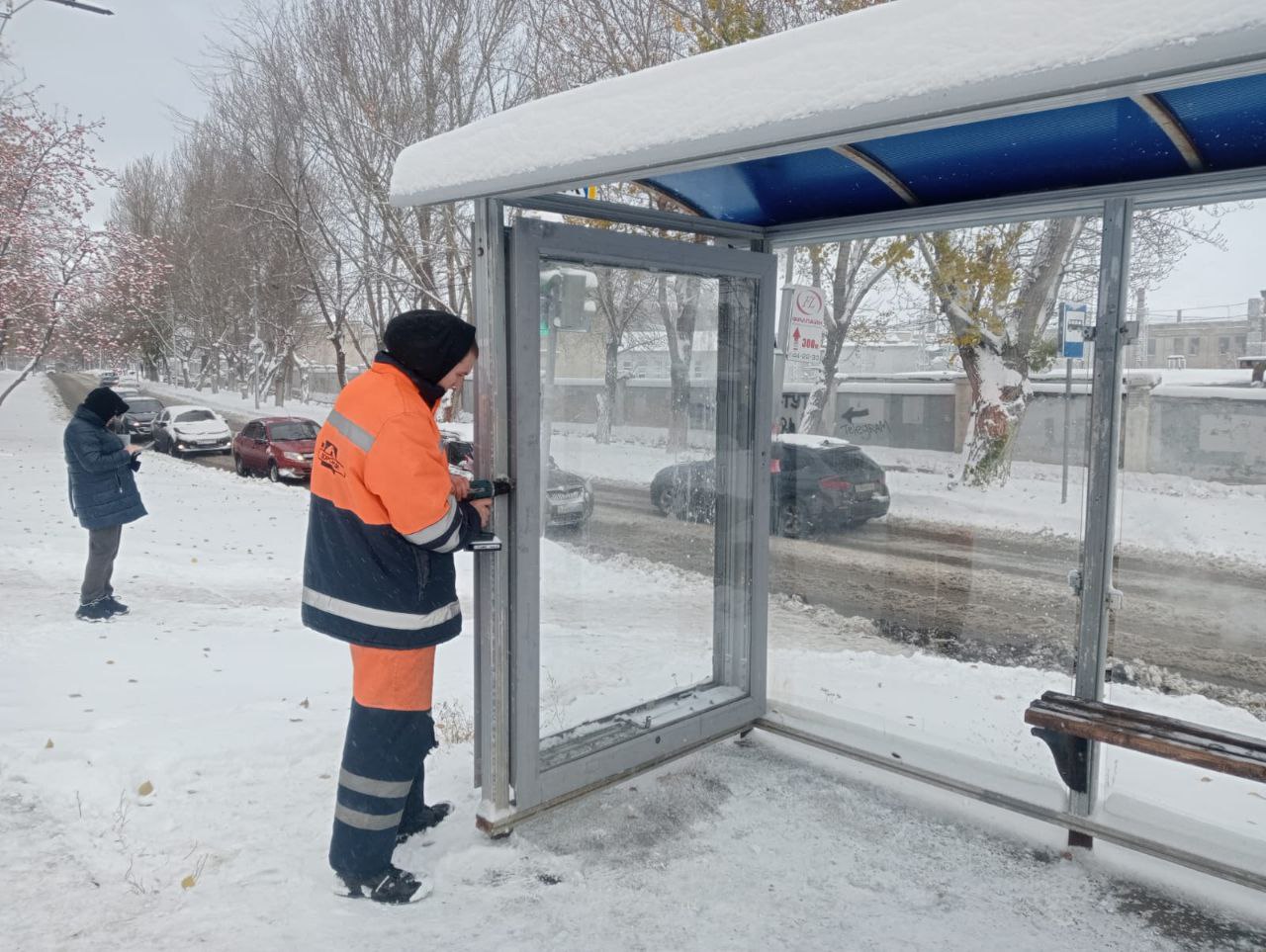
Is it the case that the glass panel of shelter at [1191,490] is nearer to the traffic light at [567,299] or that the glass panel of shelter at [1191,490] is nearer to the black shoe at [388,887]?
the traffic light at [567,299]

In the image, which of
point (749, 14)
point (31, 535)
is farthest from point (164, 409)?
point (749, 14)

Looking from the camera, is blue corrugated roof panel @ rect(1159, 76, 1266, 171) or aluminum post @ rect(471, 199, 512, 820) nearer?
blue corrugated roof panel @ rect(1159, 76, 1266, 171)

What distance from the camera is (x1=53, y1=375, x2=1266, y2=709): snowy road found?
3.92m

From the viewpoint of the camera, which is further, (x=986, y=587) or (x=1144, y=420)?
(x=986, y=587)

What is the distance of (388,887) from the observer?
2.99 meters

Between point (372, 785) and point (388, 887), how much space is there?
33 centimetres

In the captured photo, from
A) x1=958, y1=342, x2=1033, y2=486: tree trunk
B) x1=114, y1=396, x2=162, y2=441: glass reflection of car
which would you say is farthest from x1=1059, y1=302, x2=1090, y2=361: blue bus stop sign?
x1=114, y1=396, x2=162, y2=441: glass reflection of car

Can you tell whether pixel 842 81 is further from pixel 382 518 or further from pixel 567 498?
pixel 567 498

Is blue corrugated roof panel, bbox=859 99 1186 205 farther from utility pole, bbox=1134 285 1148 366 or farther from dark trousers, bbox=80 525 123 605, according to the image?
dark trousers, bbox=80 525 123 605

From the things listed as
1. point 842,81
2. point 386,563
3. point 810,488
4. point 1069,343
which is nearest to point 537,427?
point 386,563

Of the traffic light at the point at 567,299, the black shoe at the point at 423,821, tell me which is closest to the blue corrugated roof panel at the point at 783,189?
the traffic light at the point at 567,299

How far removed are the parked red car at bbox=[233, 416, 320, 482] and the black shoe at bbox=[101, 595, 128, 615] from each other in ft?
39.9

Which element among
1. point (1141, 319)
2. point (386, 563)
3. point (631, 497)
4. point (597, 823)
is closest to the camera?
point (386, 563)

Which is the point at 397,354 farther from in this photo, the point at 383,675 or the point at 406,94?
the point at 406,94
